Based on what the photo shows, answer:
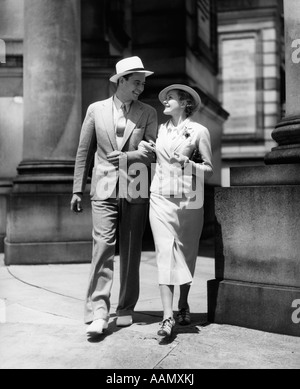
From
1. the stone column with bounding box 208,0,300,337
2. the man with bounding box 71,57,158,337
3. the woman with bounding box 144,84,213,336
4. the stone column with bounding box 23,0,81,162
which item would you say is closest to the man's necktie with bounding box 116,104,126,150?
the man with bounding box 71,57,158,337

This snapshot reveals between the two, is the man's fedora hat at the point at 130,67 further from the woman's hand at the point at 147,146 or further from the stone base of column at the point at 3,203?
the stone base of column at the point at 3,203

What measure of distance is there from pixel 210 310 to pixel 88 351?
4.02 ft

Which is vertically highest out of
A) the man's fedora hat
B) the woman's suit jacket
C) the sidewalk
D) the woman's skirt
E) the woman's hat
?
the man's fedora hat

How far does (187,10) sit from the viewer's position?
10.8 metres

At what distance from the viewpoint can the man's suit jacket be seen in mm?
4352

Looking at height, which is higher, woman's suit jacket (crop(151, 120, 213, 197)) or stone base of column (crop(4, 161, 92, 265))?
woman's suit jacket (crop(151, 120, 213, 197))

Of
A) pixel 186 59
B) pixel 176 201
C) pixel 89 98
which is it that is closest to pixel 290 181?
pixel 176 201

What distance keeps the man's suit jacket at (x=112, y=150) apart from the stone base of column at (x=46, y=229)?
358cm

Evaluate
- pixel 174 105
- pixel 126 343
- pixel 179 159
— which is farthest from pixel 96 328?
pixel 174 105

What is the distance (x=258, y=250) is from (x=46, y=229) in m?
4.27

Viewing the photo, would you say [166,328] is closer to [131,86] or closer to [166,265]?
[166,265]

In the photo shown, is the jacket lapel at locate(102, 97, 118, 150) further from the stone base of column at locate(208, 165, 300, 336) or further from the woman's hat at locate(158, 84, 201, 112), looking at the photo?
the stone base of column at locate(208, 165, 300, 336)

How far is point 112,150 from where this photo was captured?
4410mm

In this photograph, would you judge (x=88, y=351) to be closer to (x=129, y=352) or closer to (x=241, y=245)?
(x=129, y=352)
